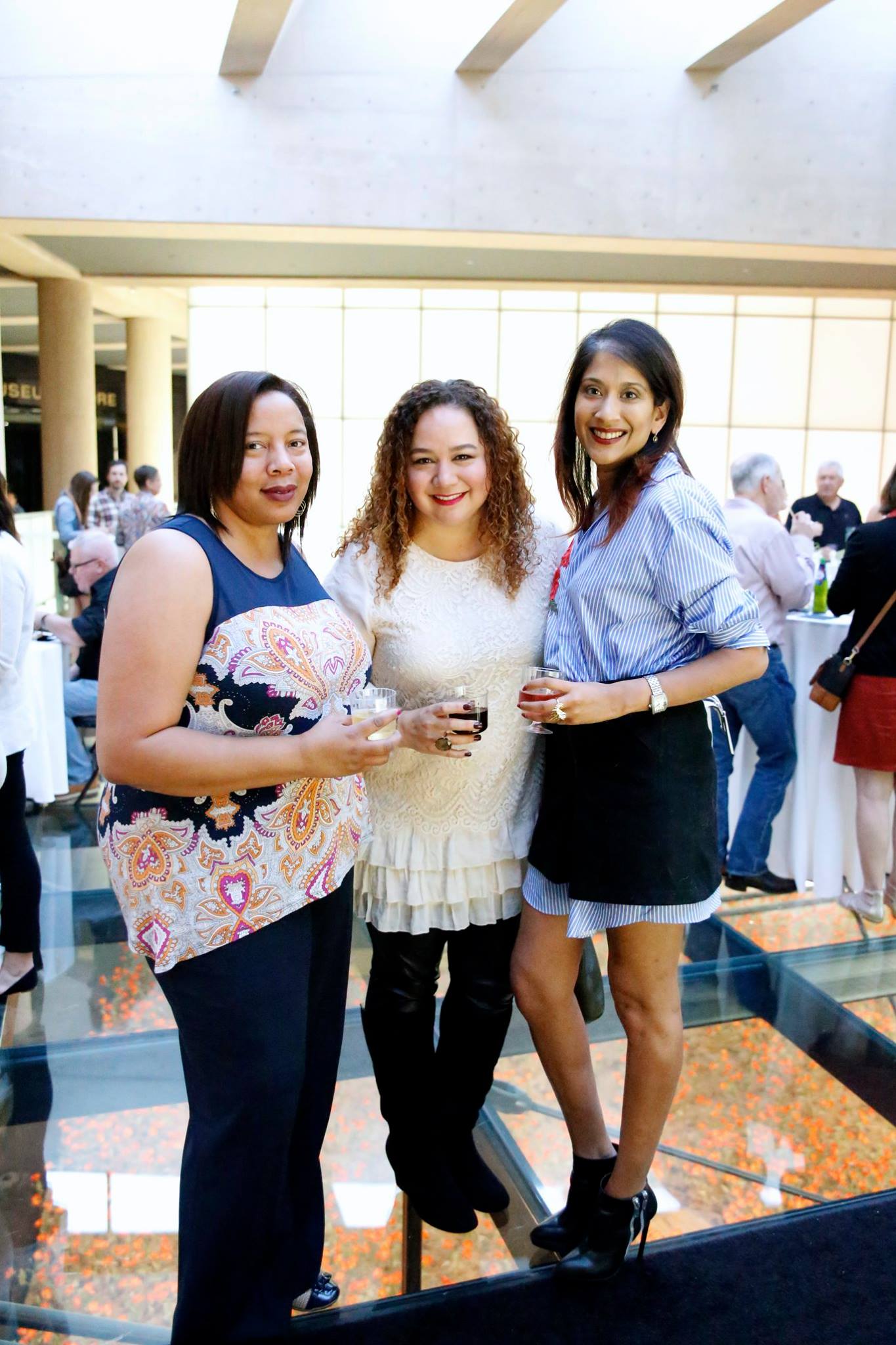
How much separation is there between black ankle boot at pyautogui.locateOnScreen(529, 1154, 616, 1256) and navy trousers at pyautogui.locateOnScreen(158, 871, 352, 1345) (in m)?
0.56

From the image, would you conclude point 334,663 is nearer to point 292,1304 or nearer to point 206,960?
point 206,960

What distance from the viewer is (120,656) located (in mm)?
1406

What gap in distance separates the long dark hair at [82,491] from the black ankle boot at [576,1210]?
7.97 metres

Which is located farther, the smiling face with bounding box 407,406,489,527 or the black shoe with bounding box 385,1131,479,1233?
the black shoe with bounding box 385,1131,479,1233

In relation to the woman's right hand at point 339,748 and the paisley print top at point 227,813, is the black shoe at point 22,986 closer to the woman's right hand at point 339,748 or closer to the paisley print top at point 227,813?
the paisley print top at point 227,813

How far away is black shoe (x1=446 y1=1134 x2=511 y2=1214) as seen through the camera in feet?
6.98

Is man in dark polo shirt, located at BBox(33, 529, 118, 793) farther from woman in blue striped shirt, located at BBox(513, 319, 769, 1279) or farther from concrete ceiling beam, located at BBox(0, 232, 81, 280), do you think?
concrete ceiling beam, located at BBox(0, 232, 81, 280)

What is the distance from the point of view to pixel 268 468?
5.06ft

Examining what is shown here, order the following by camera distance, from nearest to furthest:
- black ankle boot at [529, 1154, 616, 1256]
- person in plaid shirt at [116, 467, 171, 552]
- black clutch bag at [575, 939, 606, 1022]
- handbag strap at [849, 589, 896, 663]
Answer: black ankle boot at [529, 1154, 616, 1256] → black clutch bag at [575, 939, 606, 1022] → handbag strap at [849, 589, 896, 663] → person in plaid shirt at [116, 467, 171, 552]

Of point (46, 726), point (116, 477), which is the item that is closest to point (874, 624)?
point (46, 726)

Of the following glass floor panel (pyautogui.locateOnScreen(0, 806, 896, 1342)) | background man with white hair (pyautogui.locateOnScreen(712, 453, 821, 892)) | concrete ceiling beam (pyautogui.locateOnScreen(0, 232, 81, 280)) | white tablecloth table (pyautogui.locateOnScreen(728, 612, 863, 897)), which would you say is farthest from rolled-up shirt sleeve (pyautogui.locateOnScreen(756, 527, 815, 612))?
concrete ceiling beam (pyautogui.locateOnScreen(0, 232, 81, 280))

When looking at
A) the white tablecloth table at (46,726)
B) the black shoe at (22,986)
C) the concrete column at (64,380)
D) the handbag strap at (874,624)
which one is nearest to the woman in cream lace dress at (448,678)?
the black shoe at (22,986)

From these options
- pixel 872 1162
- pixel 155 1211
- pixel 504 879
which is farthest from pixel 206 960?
pixel 872 1162

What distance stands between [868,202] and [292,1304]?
7.42 m
